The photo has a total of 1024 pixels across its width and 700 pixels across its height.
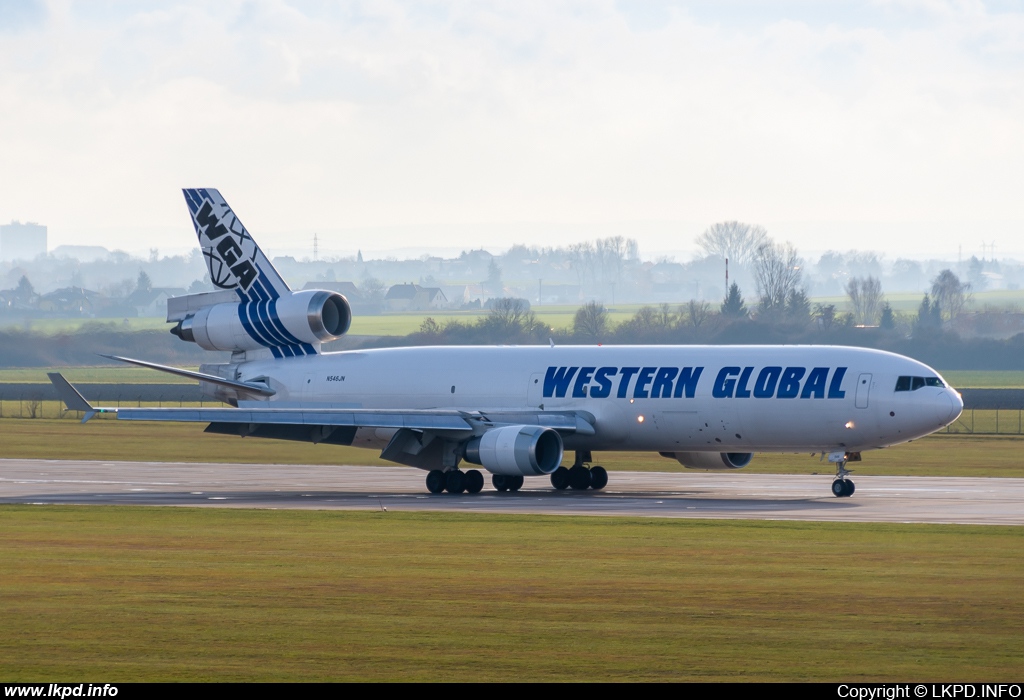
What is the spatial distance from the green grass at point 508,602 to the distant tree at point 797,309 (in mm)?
100034

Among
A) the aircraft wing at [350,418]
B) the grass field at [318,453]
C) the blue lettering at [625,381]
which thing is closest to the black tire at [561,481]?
the aircraft wing at [350,418]

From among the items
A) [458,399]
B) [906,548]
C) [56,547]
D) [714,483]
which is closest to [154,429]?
[458,399]

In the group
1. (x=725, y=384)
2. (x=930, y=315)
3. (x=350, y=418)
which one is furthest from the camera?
(x=930, y=315)

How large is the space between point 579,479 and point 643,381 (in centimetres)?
397

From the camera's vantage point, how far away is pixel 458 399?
47.4 m

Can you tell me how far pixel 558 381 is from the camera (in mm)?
45625

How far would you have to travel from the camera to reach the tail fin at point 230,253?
49906mm

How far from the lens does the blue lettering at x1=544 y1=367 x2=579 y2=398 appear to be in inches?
1788

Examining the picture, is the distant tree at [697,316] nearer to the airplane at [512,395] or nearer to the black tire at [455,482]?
the airplane at [512,395]

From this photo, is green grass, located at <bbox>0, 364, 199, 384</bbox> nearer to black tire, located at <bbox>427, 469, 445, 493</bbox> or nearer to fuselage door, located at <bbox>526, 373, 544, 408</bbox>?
fuselage door, located at <bbox>526, 373, 544, 408</bbox>

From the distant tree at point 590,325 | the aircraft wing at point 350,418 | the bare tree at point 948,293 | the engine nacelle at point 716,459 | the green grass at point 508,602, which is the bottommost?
the engine nacelle at point 716,459

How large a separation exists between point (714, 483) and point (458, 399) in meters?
8.85

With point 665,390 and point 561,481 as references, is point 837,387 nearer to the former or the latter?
point 665,390

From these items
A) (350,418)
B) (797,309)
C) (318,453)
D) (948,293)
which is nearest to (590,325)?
(797,309)
